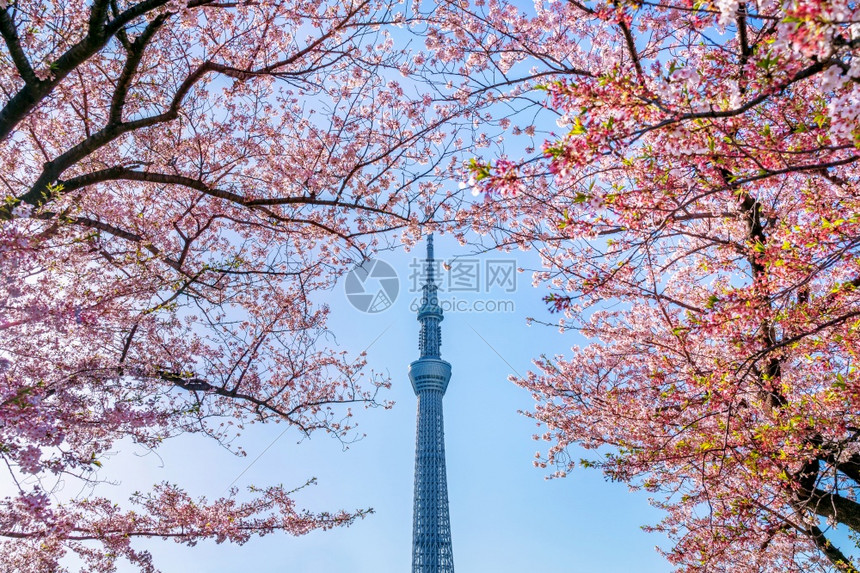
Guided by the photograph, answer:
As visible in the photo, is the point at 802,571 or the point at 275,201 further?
the point at 802,571

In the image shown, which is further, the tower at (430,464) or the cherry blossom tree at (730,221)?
the tower at (430,464)

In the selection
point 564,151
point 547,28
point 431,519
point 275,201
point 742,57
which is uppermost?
point 431,519

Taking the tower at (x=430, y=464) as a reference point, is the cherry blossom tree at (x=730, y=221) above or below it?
below

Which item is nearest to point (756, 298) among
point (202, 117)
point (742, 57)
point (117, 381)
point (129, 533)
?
point (742, 57)

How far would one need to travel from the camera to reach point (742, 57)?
357 cm

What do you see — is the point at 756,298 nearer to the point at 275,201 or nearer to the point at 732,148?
the point at 732,148

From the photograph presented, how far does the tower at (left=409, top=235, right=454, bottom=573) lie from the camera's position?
4097cm

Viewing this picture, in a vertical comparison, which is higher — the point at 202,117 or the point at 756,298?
the point at 202,117

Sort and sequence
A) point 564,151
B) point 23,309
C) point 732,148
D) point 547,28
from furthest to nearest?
point 547,28
point 23,309
point 732,148
point 564,151

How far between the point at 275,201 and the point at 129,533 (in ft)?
14.8

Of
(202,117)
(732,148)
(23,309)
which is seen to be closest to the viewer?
(732,148)

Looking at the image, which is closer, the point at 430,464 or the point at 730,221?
the point at 730,221

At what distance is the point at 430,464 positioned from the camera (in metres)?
42.7

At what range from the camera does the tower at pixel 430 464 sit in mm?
40969
